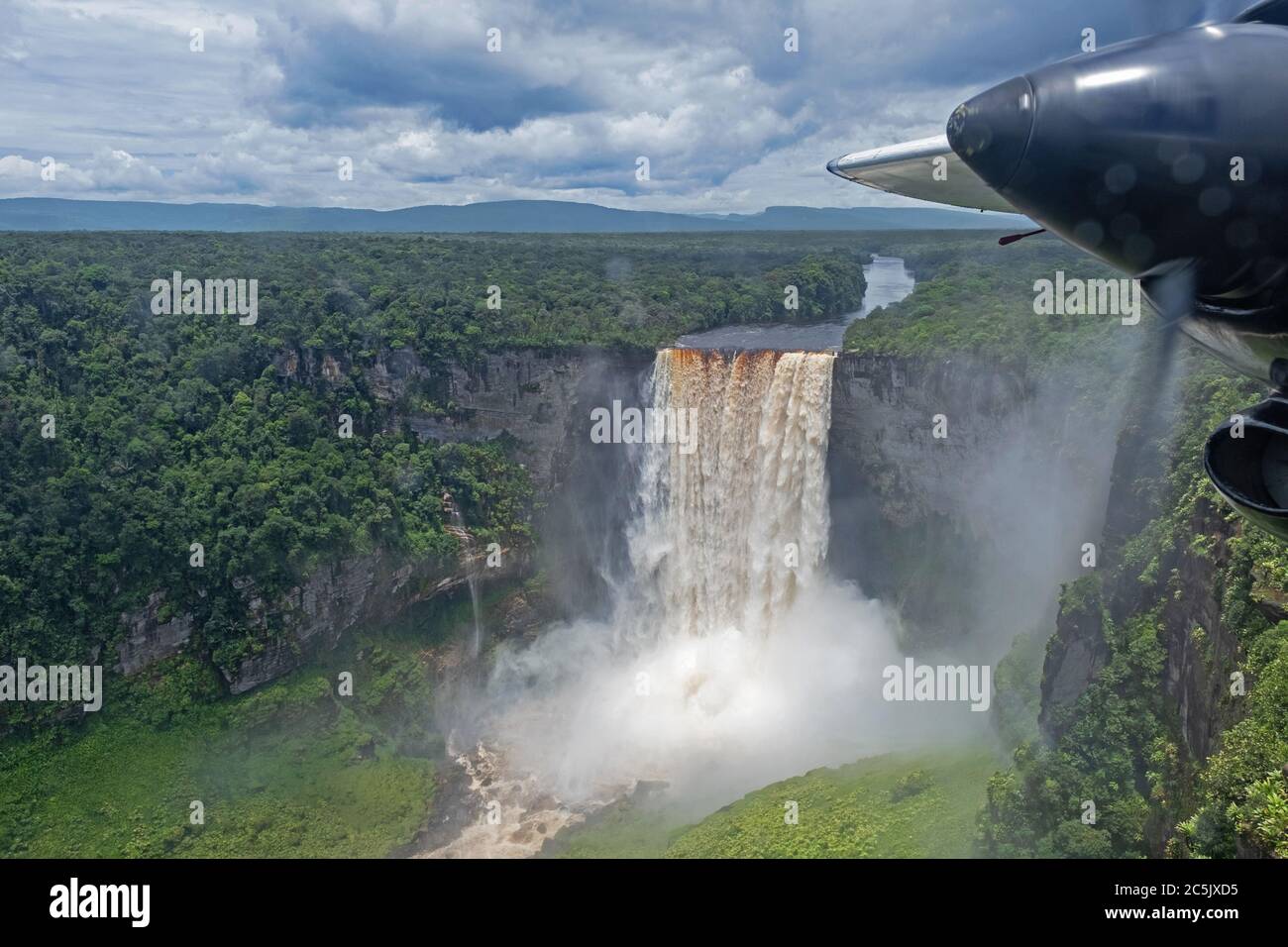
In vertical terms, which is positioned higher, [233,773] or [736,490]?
[736,490]

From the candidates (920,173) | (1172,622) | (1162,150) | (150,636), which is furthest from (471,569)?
(1162,150)

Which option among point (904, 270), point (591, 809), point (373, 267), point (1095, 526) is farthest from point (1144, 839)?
point (904, 270)

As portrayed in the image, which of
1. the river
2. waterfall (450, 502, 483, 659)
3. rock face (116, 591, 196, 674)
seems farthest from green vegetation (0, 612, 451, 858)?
the river

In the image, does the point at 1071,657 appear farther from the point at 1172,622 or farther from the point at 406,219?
the point at 406,219

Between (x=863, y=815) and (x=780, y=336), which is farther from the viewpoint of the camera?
(x=780, y=336)

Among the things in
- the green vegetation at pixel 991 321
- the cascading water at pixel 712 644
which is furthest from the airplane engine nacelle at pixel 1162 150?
the cascading water at pixel 712 644

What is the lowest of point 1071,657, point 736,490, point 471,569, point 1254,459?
point 471,569

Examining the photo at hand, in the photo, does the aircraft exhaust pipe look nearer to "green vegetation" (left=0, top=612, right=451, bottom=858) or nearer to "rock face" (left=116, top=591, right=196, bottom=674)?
"green vegetation" (left=0, top=612, right=451, bottom=858)
